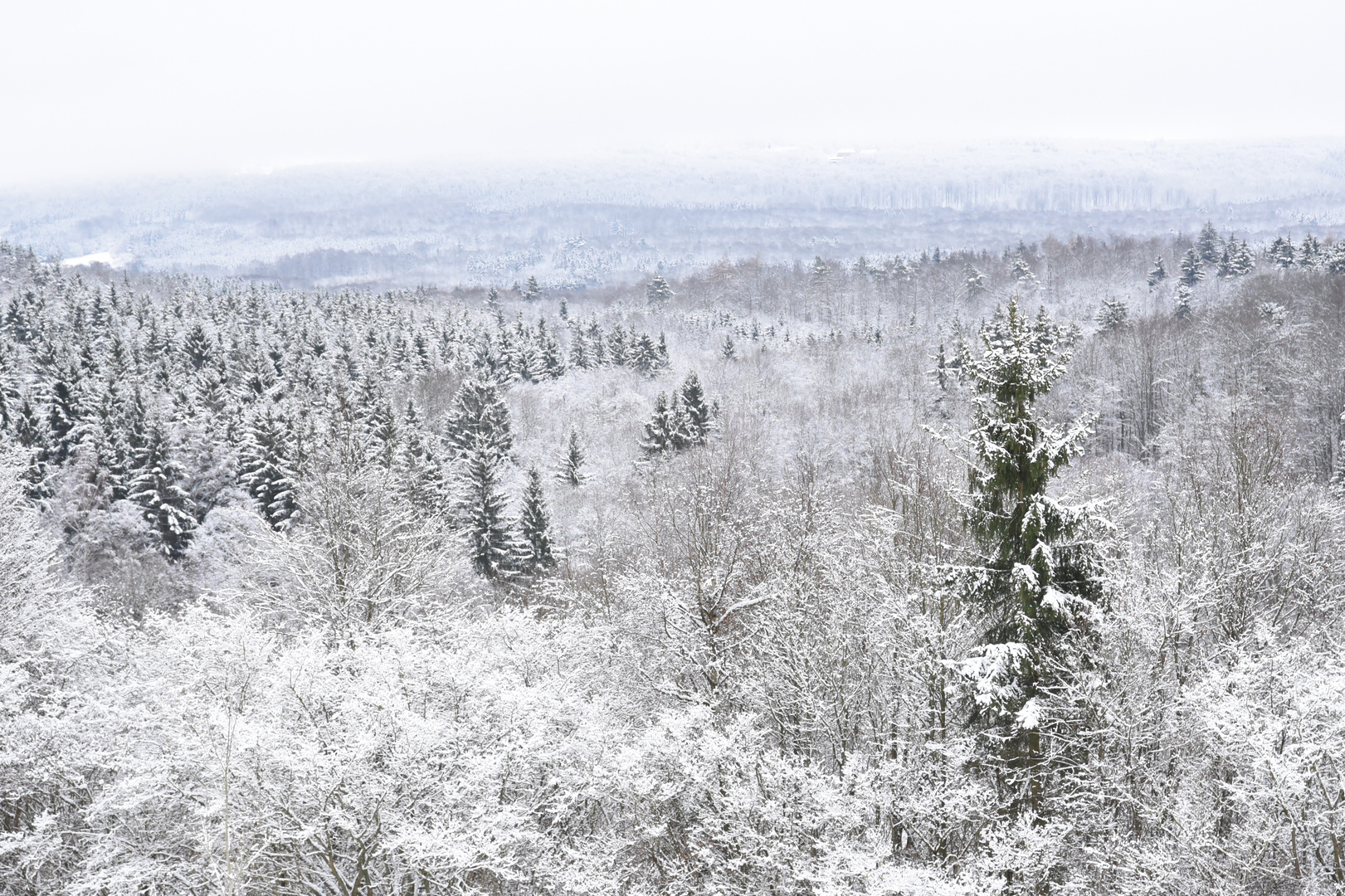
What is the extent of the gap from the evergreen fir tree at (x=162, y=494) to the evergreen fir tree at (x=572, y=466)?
911 inches

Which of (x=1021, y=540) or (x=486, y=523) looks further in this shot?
(x=486, y=523)

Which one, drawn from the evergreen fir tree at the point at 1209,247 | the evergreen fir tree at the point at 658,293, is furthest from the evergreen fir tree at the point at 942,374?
the evergreen fir tree at the point at 658,293

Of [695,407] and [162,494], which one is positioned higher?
[695,407]

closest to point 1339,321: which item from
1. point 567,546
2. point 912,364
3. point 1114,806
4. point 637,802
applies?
point 912,364

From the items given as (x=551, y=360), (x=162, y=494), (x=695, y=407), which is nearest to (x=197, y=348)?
(x=162, y=494)

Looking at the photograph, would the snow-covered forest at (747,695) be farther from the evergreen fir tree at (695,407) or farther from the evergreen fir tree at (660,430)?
the evergreen fir tree at (695,407)

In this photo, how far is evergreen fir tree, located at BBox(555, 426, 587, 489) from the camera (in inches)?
2219

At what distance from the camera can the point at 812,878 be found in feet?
33.5

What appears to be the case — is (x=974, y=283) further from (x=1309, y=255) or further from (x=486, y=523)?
(x=486, y=523)

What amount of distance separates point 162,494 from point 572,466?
82.4 feet

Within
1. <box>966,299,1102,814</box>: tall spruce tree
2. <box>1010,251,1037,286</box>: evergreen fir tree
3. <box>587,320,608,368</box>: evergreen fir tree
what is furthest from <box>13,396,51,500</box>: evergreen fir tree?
<box>1010,251,1037,286</box>: evergreen fir tree

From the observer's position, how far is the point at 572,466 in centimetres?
5678

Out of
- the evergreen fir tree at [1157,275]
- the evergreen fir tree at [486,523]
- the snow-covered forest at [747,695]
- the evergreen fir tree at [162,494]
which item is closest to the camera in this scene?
the snow-covered forest at [747,695]

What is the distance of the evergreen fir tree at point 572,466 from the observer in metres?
56.4
